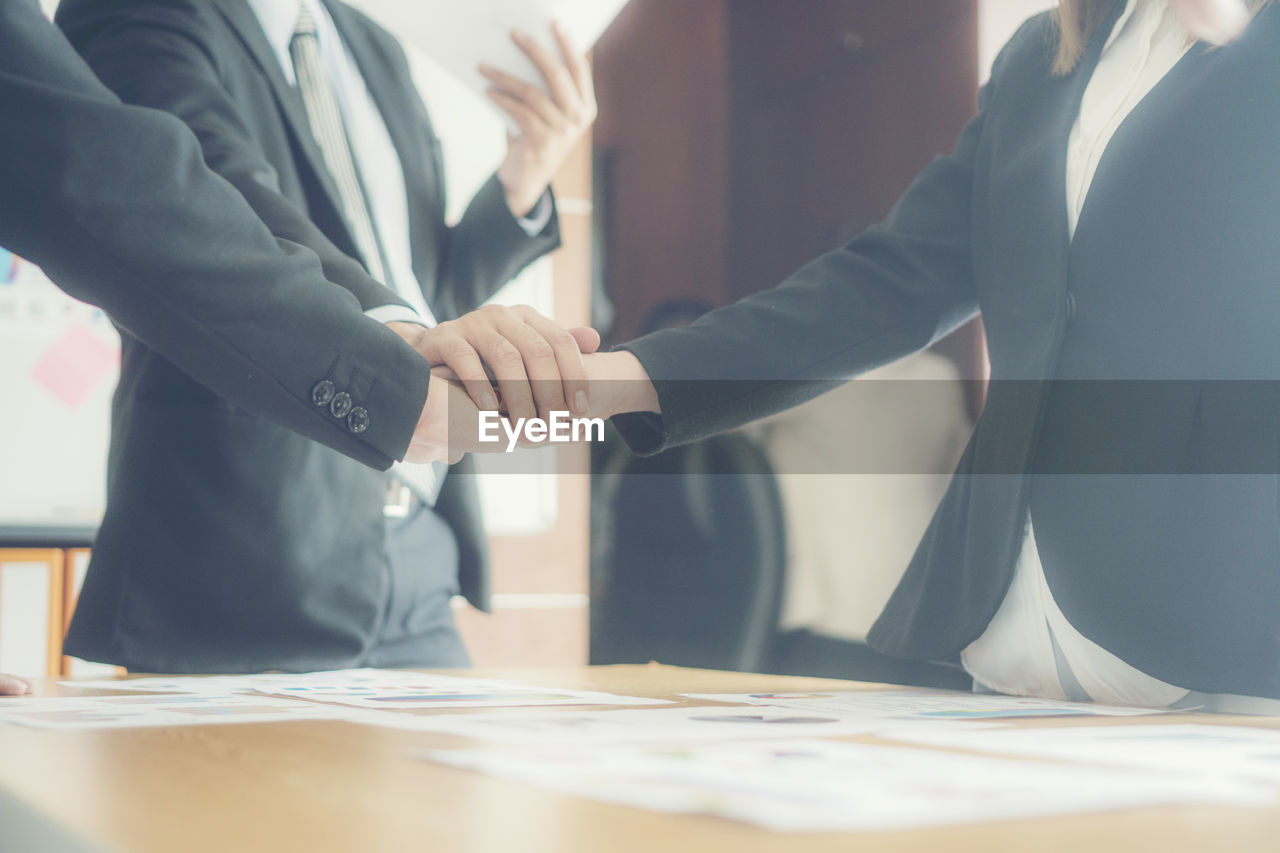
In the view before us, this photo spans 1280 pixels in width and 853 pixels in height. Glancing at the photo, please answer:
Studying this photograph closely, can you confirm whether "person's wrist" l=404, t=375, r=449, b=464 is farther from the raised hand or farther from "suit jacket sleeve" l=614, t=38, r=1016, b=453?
the raised hand

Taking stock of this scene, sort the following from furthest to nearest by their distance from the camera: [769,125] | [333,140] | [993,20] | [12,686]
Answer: [769,125] → [993,20] → [333,140] → [12,686]

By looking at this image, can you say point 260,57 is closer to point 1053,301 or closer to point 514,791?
point 1053,301

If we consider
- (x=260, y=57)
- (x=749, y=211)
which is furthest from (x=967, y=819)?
(x=749, y=211)

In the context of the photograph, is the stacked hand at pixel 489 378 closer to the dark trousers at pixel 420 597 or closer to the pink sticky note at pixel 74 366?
the dark trousers at pixel 420 597

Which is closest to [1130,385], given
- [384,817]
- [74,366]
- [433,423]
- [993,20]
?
[433,423]

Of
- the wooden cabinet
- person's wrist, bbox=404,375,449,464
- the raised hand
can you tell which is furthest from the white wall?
person's wrist, bbox=404,375,449,464

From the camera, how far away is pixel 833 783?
33cm

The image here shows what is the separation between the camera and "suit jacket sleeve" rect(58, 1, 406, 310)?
3.19ft

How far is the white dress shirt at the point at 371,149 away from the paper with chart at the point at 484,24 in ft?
0.28

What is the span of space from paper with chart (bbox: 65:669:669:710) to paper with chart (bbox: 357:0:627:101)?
0.69 m

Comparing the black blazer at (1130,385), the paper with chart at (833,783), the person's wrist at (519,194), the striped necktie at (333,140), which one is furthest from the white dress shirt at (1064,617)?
the person's wrist at (519,194)

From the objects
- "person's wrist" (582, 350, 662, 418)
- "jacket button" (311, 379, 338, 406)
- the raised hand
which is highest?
the raised hand

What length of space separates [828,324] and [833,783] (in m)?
0.68

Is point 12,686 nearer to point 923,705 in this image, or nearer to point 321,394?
point 321,394
